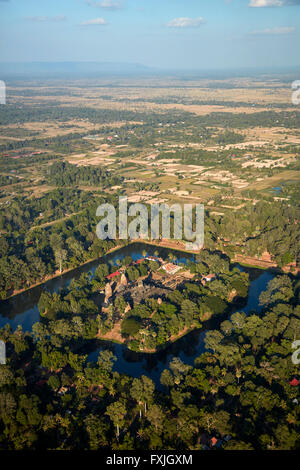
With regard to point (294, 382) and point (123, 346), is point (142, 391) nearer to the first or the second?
point (123, 346)

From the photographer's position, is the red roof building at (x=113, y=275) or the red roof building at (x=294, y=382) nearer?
the red roof building at (x=294, y=382)

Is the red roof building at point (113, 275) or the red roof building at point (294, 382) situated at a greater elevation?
the red roof building at point (113, 275)

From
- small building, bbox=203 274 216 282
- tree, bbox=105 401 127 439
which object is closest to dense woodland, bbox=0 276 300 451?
tree, bbox=105 401 127 439

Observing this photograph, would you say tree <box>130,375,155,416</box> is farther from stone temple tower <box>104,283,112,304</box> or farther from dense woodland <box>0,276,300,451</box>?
stone temple tower <box>104,283,112,304</box>

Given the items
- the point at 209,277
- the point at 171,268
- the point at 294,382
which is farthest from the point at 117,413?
the point at 171,268

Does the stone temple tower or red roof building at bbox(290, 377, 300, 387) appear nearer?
red roof building at bbox(290, 377, 300, 387)

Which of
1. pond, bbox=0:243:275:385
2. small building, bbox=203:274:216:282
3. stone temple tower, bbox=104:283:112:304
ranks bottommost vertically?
pond, bbox=0:243:275:385

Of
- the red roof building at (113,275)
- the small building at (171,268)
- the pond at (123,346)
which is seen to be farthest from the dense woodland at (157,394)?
the small building at (171,268)

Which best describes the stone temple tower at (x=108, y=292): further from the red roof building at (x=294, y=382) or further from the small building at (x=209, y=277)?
the red roof building at (x=294, y=382)

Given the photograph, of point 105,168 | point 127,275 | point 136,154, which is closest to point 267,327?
point 127,275

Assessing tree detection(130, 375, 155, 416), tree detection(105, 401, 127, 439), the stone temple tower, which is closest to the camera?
tree detection(105, 401, 127, 439)
